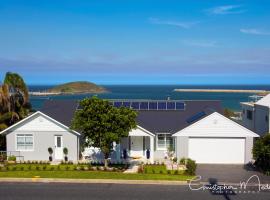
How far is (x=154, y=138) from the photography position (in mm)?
Result: 30703

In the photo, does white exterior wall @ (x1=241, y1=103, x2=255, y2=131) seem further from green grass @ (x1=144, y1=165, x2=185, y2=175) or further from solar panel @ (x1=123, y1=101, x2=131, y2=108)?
green grass @ (x1=144, y1=165, x2=185, y2=175)

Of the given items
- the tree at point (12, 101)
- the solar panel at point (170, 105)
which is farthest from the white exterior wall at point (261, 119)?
the tree at point (12, 101)

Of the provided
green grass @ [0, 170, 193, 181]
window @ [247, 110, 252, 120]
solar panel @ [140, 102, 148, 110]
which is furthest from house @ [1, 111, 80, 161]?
window @ [247, 110, 252, 120]

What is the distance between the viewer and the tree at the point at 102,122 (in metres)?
25.0

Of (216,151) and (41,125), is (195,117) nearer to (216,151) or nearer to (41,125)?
(216,151)

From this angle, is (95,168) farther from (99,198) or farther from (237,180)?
(237,180)

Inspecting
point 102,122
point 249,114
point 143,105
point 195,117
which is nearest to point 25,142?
point 102,122

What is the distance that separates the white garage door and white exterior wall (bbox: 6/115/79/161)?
9.53 m

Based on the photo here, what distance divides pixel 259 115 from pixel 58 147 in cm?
1800

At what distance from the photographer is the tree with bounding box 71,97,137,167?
25.0 m

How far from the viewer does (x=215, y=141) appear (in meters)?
29.6

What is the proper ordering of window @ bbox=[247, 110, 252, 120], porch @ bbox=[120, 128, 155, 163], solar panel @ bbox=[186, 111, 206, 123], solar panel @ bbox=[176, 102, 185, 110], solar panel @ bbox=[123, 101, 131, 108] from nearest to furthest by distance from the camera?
solar panel @ bbox=[186, 111, 206, 123]
porch @ bbox=[120, 128, 155, 163]
solar panel @ bbox=[176, 102, 185, 110]
solar panel @ bbox=[123, 101, 131, 108]
window @ bbox=[247, 110, 252, 120]

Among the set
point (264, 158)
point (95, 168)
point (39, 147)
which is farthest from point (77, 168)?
point (264, 158)

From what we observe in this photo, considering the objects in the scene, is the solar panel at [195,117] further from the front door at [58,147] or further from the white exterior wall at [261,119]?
the front door at [58,147]
